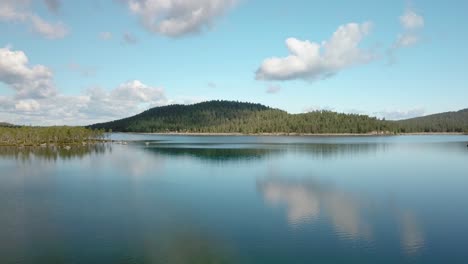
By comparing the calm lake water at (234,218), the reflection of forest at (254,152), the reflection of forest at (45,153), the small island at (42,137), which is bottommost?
the calm lake water at (234,218)

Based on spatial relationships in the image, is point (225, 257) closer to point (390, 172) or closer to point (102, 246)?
point (102, 246)

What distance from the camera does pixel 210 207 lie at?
119 feet

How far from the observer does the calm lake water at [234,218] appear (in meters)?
23.1

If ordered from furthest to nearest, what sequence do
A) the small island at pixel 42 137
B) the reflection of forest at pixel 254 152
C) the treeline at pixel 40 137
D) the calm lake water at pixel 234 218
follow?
the treeline at pixel 40 137
the small island at pixel 42 137
the reflection of forest at pixel 254 152
the calm lake water at pixel 234 218

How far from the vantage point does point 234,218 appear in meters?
31.8

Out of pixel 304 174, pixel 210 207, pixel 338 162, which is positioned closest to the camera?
pixel 210 207

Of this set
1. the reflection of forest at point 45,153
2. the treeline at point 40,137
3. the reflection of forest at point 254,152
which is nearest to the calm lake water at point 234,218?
the reflection of forest at point 254,152

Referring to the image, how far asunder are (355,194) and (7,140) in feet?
423

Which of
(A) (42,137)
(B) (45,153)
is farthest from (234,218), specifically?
(A) (42,137)

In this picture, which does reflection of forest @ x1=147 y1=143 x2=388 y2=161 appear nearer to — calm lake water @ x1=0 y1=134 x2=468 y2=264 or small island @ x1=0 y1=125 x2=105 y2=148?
calm lake water @ x1=0 y1=134 x2=468 y2=264

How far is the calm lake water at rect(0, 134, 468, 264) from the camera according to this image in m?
23.1

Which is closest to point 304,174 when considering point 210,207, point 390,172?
point 390,172

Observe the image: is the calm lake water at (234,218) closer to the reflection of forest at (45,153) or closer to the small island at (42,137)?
the reflection of forest at (45,153)

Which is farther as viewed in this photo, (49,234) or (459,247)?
(49,234)
